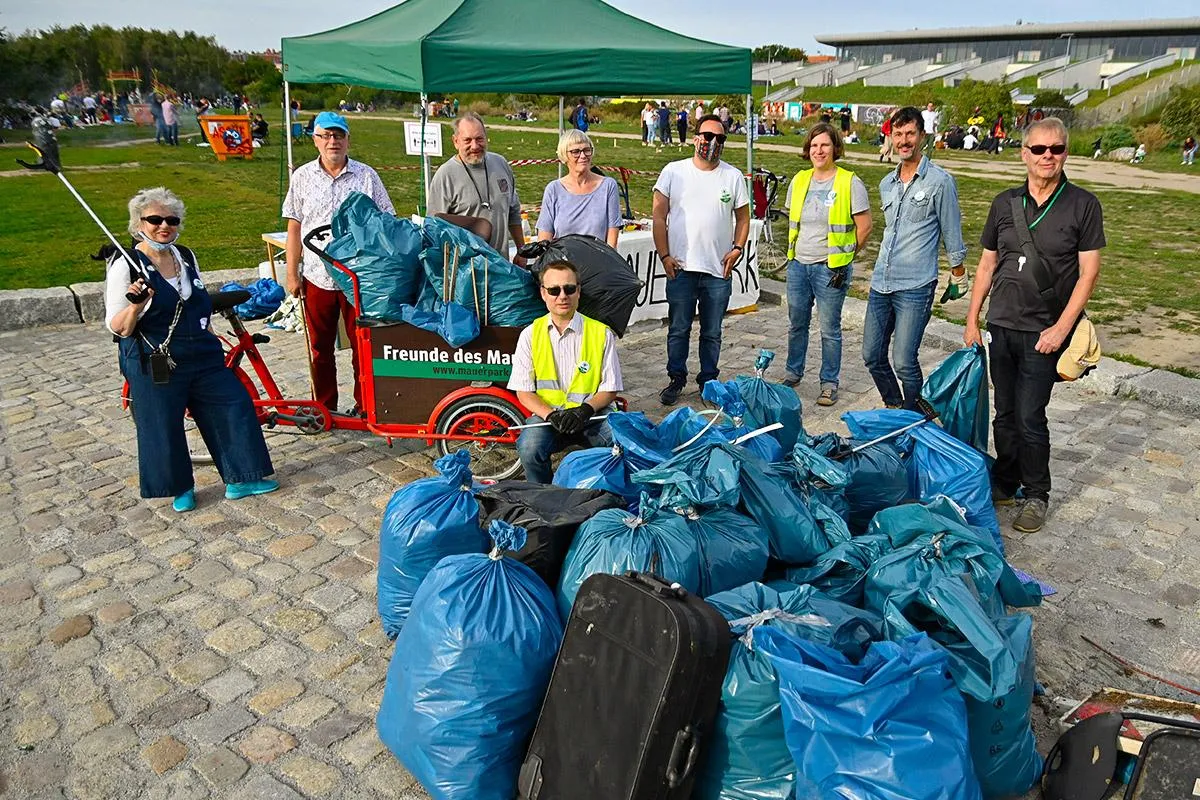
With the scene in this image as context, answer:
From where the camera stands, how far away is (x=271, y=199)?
15.2 metres

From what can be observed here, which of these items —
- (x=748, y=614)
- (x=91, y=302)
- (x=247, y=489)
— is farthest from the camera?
(x=91, y=302)

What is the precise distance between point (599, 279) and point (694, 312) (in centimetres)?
140

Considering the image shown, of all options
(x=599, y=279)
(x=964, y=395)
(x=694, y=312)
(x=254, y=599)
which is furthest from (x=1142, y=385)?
(x=254, y=599)

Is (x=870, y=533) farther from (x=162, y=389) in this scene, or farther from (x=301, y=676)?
(x=162, y=389)

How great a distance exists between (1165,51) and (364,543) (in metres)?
85.0

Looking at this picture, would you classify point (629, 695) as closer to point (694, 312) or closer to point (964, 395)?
point (964, 395)

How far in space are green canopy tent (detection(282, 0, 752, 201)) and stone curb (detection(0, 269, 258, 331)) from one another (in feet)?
9.26

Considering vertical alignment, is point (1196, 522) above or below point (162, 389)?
below

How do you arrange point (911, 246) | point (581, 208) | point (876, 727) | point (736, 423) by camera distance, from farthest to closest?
1. point (581, 208)
2. point (911, 246)
3. point (736, 423)
4. point (876, 727)

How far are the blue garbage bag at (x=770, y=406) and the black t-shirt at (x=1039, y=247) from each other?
3.53ft

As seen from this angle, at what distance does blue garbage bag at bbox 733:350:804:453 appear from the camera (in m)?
4.02

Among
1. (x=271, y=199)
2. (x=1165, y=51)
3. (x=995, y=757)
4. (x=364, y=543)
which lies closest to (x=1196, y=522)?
(x=995, y=757)

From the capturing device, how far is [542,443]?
4.17m

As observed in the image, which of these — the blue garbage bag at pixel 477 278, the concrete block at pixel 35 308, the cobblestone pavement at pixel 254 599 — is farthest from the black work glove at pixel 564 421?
the concrete block at pixel 35 308
